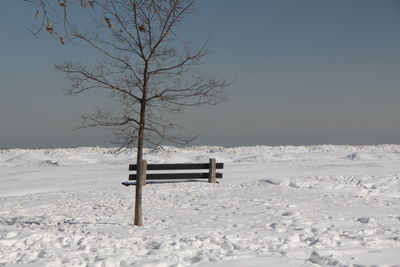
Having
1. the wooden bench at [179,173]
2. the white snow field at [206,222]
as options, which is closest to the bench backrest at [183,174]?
the wooden bench at [179,173]

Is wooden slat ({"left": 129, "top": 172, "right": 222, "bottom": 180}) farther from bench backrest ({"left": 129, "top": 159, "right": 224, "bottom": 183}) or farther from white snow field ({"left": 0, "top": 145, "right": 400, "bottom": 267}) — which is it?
white snow field ({"left": 0, "top": 145, "right": 400, "bottom": 267})

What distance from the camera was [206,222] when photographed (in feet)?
35.8

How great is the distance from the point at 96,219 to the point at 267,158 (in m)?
22.4

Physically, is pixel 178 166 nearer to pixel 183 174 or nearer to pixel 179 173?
pixel 179 173

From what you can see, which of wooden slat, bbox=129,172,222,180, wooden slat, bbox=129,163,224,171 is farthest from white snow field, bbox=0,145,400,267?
wooden slat, bbox=129,163,224,171

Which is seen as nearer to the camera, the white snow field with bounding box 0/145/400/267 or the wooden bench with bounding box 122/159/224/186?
the white snow field with bounding box 0/145/400/267

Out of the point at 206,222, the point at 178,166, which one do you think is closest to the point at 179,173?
the point at 178,166

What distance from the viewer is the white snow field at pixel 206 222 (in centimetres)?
757

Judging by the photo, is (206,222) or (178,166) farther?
(178,166)

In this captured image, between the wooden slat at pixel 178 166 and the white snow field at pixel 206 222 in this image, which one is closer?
the white snow field at pixel 206 222

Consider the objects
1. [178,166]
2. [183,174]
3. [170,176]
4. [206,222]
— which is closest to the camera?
[206,222]

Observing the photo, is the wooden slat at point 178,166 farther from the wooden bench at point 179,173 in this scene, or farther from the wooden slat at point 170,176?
the wooden slat at point 170,176

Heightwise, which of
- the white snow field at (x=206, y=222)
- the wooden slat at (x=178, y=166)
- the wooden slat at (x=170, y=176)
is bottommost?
the white snow field at (x=206, y=222)

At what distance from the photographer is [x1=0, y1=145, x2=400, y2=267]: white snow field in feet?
24.8
